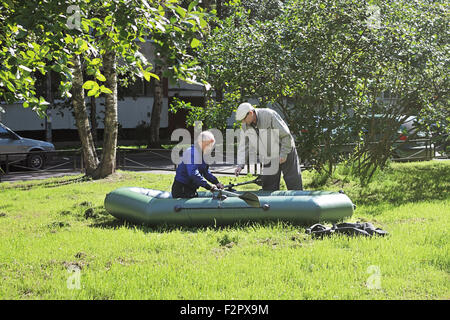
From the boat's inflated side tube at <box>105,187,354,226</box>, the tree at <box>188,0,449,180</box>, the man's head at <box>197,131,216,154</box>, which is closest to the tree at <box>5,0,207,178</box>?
the man's head at <box>197,131,216,154</box>

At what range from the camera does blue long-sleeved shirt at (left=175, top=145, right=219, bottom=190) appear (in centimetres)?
770

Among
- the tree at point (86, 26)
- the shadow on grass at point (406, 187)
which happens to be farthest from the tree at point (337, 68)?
the tree at point (86, 26)

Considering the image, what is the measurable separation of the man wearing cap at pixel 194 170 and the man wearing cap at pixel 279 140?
56 cm

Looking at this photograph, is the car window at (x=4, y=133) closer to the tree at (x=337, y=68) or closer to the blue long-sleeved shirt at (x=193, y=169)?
the tree at (x=337, y=68)

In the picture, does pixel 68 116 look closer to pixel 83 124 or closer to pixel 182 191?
pixel 83 124

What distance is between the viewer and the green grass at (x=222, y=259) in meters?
4.76

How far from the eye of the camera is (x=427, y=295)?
4.64 meters

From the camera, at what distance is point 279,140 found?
8227 mm

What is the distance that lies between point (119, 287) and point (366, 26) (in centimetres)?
770

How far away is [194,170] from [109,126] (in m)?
6.71

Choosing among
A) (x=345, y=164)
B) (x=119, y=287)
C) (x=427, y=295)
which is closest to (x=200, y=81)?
(x=119, y=287)

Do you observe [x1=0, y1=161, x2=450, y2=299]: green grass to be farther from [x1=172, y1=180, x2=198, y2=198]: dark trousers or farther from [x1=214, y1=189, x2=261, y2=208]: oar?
[x1=172, y1=180, x2=198, y2=198]: dark trousers

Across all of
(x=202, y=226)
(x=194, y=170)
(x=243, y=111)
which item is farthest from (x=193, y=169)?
(x=243, y=111)
